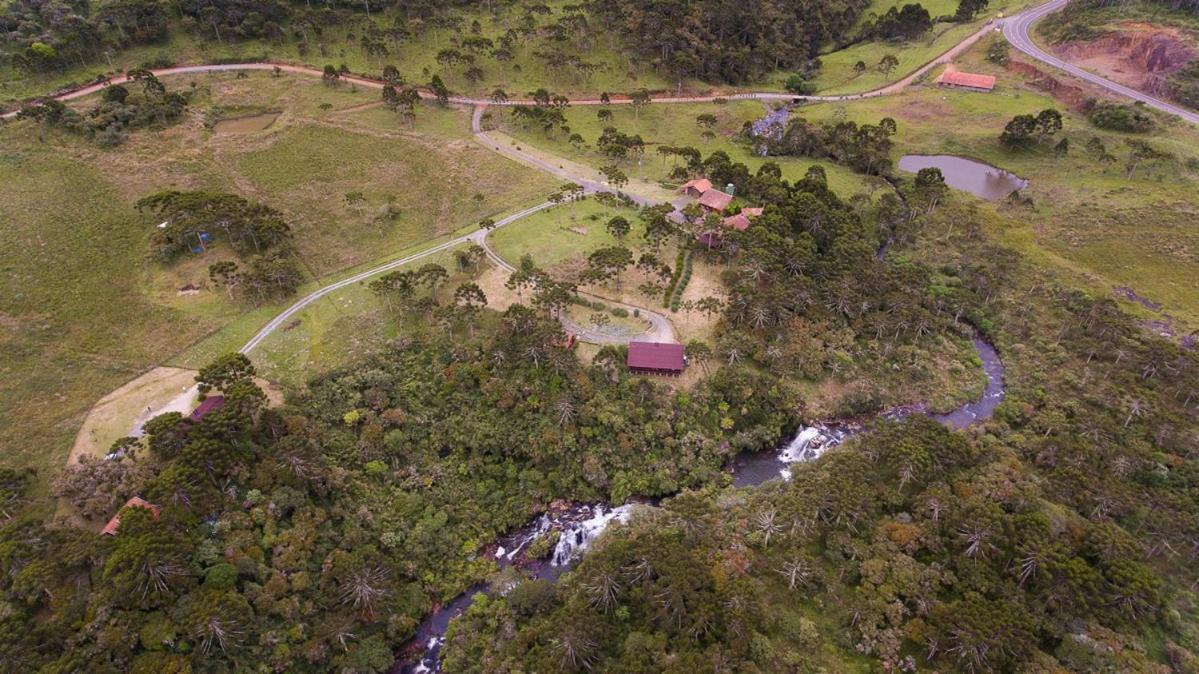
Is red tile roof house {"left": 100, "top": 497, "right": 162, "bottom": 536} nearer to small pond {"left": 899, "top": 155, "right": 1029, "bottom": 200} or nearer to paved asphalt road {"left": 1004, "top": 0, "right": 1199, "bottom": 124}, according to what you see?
small pond {"left": 899, "top": 155, "right": 1029, "bottom": 200}

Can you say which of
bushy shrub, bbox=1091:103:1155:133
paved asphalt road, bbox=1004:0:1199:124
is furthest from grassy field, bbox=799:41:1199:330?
paved asphalt road, bbox=1004:0:1199:124

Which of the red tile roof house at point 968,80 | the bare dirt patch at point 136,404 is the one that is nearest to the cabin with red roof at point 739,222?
the bare dirt patch at point 136,404

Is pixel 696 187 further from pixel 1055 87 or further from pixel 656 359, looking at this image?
pixel 1055 87

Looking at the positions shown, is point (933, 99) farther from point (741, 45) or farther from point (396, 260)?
point (396, 260)

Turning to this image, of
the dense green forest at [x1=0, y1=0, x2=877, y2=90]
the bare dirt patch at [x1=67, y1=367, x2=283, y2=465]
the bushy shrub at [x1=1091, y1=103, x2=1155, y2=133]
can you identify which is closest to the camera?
the bare dirt patch at [x1=67, y1=367, x2=283, y2=465]

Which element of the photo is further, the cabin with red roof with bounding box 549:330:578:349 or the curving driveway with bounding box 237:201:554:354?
the curving driveway with bounding box 237:201:554:354

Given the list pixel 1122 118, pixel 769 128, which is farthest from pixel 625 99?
pixel 1122 118
